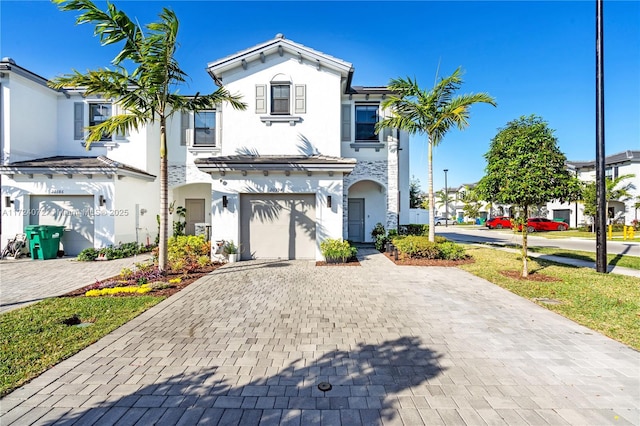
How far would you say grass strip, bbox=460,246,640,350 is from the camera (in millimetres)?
4848

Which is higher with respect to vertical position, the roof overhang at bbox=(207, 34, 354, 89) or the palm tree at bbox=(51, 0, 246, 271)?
the roof overhang at bbox=(207, 34, 354, 89)

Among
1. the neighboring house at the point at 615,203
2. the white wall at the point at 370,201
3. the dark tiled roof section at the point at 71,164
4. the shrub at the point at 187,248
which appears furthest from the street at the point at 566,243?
the dark tiled roof section at the point at 71,164

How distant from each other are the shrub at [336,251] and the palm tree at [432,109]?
378 centimetres

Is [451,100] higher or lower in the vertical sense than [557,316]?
higher

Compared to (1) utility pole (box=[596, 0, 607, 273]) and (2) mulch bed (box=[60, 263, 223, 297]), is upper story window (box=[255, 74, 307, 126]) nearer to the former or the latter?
(2) mulch bed (box=[60, 263, 223, 297])

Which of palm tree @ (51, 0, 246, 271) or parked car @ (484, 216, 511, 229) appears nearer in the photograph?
palm tree @ (51, 0, 246, 271)

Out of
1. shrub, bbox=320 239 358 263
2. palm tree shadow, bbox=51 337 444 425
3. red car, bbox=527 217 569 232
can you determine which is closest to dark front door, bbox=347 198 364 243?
shrub, bbox=320 239 358 263

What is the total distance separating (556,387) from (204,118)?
16.3 metres

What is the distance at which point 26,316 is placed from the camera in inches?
203

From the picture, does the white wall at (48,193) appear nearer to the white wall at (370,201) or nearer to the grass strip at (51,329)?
the grass strip at (51,329)

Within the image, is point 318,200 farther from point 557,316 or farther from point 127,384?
point 127,384

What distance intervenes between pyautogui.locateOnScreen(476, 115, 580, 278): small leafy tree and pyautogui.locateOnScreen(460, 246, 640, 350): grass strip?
1.14 metres

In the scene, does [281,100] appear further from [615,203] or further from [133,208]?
[615,203]

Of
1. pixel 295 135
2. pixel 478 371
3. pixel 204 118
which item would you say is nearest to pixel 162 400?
pixel 478 371
